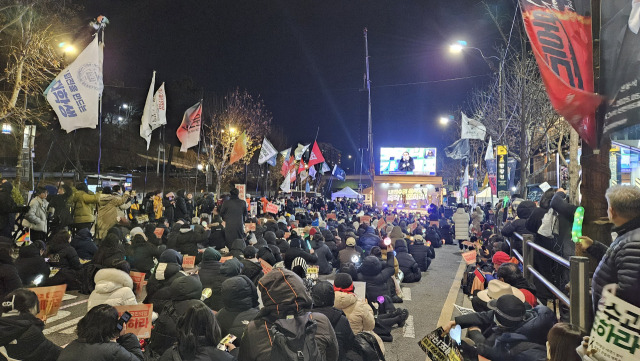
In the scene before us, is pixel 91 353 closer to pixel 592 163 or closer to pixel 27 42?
pixel 592 163

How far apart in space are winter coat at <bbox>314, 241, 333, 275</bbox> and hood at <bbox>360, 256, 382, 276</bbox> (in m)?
2.83

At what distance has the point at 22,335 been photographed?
3.51 meters

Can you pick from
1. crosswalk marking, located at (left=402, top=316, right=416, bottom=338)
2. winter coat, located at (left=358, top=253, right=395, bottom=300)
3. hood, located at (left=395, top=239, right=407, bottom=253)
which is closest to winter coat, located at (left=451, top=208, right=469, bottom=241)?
hood, located at (left=395, top=239, right=407, bottom=253)

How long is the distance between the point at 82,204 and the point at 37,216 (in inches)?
41.2

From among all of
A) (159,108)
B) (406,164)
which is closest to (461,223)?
(159,108)

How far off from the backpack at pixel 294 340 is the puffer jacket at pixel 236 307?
1389mm

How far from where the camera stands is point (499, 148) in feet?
59.9

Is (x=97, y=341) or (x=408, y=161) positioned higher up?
(x=408, y=161)

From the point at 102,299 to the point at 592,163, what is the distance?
4.88m

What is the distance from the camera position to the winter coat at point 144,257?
768cm

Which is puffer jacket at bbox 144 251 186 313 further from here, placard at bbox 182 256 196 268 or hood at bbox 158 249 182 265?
placard at bbox 182 256 196 268

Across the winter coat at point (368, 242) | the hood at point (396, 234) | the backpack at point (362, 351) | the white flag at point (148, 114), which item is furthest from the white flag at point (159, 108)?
the backpack at point (362, 351)

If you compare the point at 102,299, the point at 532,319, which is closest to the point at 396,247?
the point at 532,319

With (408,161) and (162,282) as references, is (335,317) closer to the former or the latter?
(162,282)
